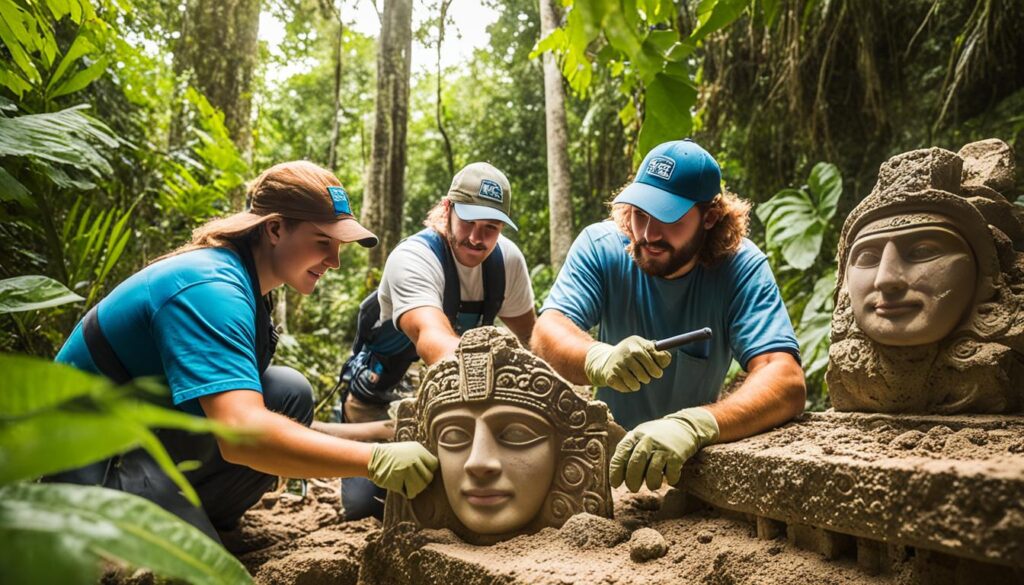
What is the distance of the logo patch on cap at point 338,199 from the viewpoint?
7.43 ft

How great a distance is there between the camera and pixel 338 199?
2289 mm

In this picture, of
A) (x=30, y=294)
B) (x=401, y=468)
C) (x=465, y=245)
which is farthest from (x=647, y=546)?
(x=30, y=294)

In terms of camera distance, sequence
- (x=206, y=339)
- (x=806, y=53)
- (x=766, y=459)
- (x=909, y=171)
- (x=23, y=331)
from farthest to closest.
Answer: (x=806, y=53) < (x=23, y=331) < (x=909, y=171) < (x=206, y=339) < (x=766, y=459)

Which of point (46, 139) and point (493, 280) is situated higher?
point (46, 139)

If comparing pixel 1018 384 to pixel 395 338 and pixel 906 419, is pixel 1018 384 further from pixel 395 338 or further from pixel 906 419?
pixel 395 338

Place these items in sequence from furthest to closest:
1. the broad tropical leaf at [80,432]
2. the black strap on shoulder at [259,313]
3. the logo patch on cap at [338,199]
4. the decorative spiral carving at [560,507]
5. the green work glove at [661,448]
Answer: the logo patch on cap at [338,199], the black strap on shoulder at [259,313], the decorative spiral carving at [560,507], the green work glove at [661,448], the broad tropical leaf at [80,432]

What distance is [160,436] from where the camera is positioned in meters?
2.19

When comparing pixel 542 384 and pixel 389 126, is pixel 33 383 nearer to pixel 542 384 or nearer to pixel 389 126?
pixel 542 384

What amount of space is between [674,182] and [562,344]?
2.21ft

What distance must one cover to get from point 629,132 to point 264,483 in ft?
13.7

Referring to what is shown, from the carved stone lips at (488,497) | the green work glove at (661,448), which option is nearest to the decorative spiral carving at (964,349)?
the green work glove at (661,448)

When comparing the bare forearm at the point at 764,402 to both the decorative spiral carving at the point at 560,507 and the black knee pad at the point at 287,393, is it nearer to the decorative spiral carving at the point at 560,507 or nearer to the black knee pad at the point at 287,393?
the decorative spiral carving at the point at 560,507

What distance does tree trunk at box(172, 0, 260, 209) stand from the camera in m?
5.63

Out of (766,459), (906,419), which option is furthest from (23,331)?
(906,419)
